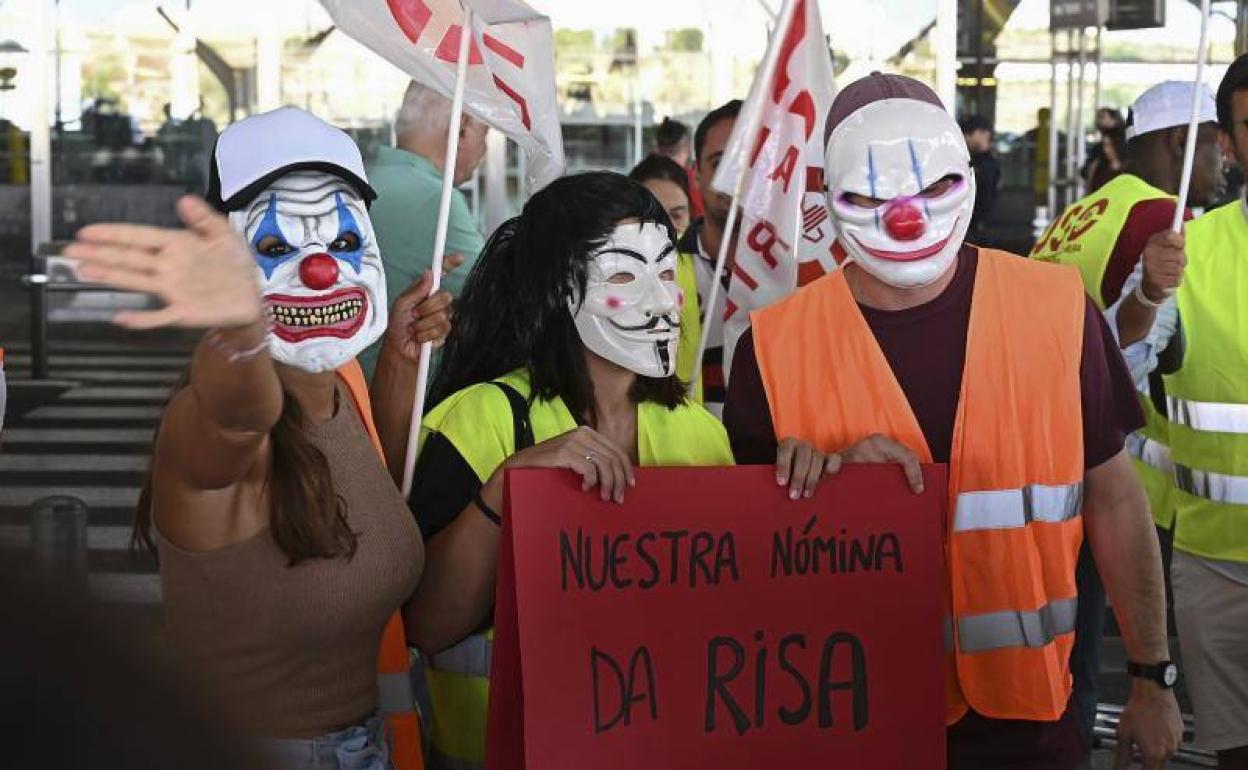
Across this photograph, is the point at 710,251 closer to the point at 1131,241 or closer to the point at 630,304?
the point at 1131,241

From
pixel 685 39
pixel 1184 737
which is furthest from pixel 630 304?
pixel 685 39

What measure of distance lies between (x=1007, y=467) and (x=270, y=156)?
127cm

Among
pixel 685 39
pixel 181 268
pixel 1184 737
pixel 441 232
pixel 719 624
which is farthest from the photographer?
pixel 685 39

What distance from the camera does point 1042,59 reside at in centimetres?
1688

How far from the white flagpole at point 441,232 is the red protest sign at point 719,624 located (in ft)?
1.57

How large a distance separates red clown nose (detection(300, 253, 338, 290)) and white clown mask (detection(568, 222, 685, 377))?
0.49m

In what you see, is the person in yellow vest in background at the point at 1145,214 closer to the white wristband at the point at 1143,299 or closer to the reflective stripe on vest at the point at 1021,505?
the white wristband at the point at 1143,299

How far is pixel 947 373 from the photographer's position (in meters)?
2.96

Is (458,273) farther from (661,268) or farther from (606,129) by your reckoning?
(606,129)

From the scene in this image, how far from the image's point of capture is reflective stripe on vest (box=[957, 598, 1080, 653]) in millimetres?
2930

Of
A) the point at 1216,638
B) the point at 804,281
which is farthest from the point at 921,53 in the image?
the point at 1216,638

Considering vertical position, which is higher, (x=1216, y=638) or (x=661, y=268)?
(x=661, y=268)

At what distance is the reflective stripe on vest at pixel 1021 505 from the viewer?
291cm

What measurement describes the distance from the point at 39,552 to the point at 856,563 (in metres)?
2.20
